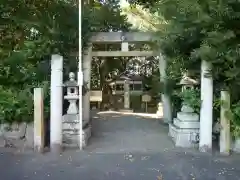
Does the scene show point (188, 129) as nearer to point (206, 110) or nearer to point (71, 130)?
point (206, 110)

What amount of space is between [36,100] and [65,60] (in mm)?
1270

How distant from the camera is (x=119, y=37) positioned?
318 inches

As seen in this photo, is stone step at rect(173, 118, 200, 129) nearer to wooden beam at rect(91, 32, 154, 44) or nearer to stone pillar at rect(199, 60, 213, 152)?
stone pillar at rect(199, 60, 213, 152)

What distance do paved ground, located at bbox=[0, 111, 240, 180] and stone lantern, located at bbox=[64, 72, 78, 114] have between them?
2.62 feet

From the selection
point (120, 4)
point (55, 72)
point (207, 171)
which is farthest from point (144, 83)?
point (207, 171)

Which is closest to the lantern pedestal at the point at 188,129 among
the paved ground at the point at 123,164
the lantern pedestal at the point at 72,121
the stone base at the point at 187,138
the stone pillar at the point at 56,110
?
the stone base at the point at 187,138

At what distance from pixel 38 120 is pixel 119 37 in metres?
2.76

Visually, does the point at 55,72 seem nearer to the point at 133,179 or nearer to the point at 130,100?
the point at 133,179

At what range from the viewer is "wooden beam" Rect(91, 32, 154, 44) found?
797cm

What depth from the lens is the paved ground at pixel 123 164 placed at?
4836 mm

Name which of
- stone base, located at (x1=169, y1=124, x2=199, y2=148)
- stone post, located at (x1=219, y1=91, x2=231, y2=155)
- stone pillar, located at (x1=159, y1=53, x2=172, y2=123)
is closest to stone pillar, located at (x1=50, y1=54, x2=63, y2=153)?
stone base, located at (x1=169, y1=124, x2=199, y2=148)

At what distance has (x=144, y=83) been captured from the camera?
16.0 m

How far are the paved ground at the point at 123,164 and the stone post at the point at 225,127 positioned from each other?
25 centimetres

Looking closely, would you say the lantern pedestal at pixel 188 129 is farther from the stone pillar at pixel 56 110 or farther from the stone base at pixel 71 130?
the stone pillar at pixel 56 110
